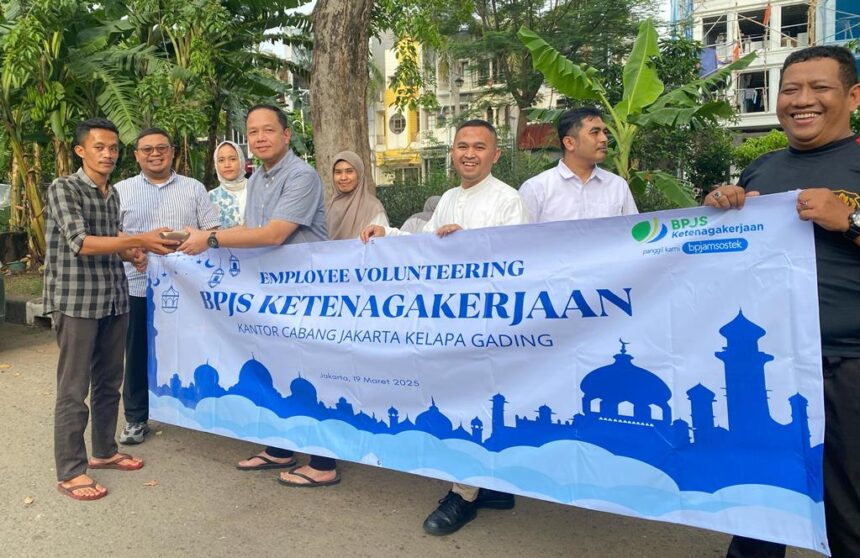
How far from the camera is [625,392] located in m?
2.72

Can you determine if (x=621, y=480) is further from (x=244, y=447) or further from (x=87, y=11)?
(x=87, y=11)

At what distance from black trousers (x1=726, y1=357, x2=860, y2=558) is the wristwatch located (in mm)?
408

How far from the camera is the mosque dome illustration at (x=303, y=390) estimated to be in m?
3.67

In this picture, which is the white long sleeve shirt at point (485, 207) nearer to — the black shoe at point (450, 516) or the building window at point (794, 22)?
the black shoe at point (450, 516)

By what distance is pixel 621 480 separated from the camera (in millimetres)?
2717

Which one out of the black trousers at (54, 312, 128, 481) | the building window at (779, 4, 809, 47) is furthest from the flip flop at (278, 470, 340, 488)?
the building window at (779, 4, 809, 47)

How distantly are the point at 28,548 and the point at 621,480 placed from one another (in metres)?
2.61

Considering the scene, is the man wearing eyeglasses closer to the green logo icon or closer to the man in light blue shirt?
the man in light blue shirt

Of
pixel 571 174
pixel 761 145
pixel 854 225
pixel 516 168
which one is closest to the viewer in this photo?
pixel 854 225

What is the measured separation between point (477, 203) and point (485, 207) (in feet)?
0.19

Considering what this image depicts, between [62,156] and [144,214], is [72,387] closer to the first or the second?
[144,214]

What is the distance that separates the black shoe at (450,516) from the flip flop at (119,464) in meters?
1.82

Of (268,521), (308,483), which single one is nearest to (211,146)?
(308,483)

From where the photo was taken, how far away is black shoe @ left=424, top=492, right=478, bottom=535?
10.6 feet
